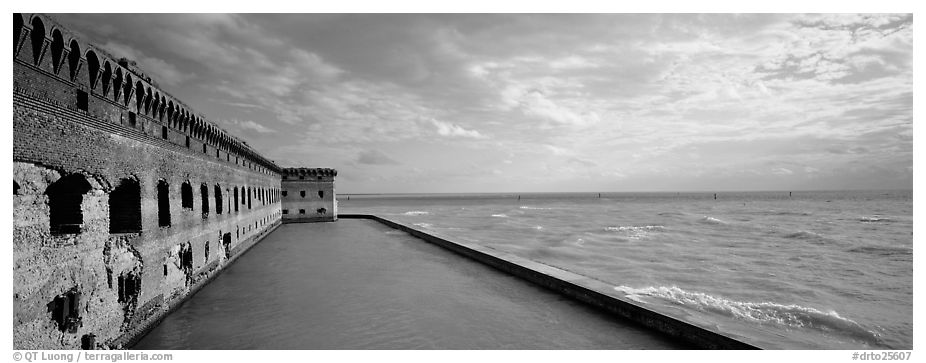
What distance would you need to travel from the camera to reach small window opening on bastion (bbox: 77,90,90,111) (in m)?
6.50

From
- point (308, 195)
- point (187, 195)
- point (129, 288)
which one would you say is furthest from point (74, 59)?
point (308, 195)

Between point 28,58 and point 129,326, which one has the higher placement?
point 28,58

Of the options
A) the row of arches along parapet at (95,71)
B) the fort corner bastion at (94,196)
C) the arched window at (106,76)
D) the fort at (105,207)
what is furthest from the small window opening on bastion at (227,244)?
the arched window at (106,76)

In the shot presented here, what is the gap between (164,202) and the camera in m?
10.1

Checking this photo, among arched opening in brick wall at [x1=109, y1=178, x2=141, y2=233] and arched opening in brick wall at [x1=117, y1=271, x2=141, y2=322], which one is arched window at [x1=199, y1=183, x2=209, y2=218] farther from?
arched opening in brick wall at [x1=117, y1=271, x2=141, y2=322]

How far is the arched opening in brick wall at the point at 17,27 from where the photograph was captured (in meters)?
5.15

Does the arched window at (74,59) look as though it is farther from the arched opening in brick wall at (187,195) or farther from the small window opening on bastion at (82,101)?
the arched opening in brick wall at (187,195)

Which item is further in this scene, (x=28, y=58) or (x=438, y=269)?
(x=438, y=269)

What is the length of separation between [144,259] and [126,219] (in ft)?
2.88

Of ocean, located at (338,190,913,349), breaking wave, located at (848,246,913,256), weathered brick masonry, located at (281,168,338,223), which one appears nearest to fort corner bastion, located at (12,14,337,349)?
ocean, located at (338,190,913,349)

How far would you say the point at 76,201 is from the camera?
6570 millimetres

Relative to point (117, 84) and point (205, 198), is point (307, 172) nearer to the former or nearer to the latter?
point (205, 198)

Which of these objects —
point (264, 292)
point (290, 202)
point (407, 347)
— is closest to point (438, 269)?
point (264, 292)
